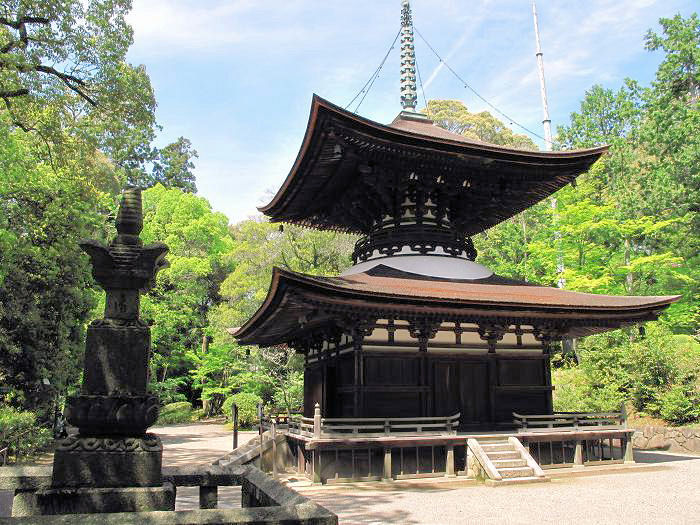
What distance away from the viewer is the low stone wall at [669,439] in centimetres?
1920

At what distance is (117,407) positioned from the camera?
563 centimetres

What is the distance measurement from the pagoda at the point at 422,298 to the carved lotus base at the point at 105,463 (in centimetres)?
613

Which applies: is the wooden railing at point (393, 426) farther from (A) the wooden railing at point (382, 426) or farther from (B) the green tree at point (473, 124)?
(B) the green tree at point (473, 124)

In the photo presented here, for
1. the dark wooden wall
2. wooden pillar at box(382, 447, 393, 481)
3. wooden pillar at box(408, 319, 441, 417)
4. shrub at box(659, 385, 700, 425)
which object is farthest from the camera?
shrub at box(659, 385, 700, 425)

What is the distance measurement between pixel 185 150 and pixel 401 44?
52.6 meters

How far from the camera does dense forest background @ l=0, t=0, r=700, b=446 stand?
17953 mm

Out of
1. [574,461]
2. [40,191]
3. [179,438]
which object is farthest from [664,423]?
[40,191]

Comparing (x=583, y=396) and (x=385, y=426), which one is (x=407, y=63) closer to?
(x=385, y=426)

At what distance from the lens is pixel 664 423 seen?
21.1 m

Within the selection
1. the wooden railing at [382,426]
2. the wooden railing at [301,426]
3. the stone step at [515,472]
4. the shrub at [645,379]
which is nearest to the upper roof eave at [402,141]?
the wooden railing at [382,426]

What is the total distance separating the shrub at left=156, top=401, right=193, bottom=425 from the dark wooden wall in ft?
75.6

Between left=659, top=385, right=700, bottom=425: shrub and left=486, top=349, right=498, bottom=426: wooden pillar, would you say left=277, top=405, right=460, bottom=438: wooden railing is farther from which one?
left=659, top=385, right=700, bottom=425: shrub

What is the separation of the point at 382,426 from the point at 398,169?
685 centimetres

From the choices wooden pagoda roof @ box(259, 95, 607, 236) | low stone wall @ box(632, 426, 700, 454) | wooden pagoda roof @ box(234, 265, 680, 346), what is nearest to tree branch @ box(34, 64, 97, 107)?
wooden pagoda roof @ box(259, 95, 607, 236)
